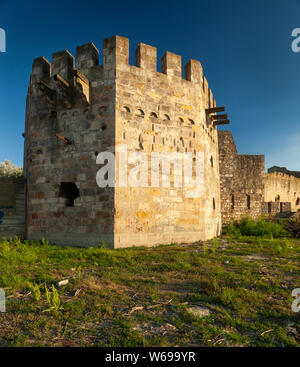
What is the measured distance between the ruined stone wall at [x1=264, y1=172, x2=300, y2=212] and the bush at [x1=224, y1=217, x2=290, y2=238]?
103 inches

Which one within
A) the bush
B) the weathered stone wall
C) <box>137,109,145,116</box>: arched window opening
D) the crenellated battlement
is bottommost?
the bush

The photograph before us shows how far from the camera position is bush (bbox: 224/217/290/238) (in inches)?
411

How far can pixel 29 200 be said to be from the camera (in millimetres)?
7965

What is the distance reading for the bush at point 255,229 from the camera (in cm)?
1043

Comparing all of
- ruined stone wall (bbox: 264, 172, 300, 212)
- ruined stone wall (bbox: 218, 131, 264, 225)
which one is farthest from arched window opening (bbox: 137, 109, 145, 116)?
ruined stone wall (bbox: 264, 172, 300, 212)

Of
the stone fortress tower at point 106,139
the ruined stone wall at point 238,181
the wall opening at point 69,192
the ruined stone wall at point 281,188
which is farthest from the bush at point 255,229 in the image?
the wall opening at point 69,192

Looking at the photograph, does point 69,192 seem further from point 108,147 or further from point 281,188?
point 281,188

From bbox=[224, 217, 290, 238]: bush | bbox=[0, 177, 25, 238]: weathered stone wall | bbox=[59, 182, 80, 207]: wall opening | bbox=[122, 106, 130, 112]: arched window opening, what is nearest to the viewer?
bbox=[122, 106, 130, 112]: arched window opening

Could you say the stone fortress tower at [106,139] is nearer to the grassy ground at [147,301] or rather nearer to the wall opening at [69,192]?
the wall opening at [69,192]

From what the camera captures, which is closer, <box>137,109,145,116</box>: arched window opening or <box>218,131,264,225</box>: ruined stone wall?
<box>137,109,145,116</box>: arched window opening

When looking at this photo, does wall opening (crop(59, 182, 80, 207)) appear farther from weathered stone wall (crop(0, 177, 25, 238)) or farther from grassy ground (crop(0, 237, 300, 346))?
grassy ground (crop(0, 237, 300, 346))

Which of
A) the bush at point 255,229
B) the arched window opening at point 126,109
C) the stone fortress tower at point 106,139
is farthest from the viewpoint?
the bush at point 255,229

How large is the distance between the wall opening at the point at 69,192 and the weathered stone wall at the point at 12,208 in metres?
1.78

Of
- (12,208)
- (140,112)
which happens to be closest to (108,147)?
(140,112)
